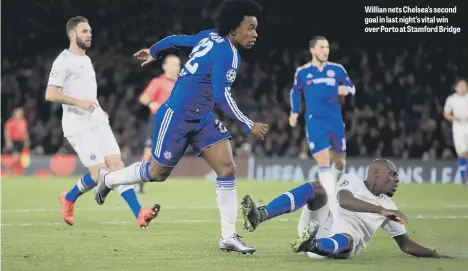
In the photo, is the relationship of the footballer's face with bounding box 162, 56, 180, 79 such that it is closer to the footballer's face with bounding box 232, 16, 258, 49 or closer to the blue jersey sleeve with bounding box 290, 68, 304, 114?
the blue jersey sleeve with bounding box 290, 68, 304, 114

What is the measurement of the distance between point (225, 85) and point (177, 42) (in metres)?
1.02

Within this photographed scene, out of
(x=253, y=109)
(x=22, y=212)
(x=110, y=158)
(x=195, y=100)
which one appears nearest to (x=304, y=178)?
(x=253, y=109)

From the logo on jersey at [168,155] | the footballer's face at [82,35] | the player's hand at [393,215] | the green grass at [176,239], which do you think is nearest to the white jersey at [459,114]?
the green grass at [176,239]

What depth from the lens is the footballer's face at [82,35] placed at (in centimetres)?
1052

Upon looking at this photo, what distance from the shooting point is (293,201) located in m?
7.33

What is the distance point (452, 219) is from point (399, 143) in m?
12.8

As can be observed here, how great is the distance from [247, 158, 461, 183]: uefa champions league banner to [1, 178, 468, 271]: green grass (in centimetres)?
601

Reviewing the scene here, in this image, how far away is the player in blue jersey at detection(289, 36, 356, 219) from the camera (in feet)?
43.2

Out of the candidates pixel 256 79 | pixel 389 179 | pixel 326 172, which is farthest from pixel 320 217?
pixel 256 79

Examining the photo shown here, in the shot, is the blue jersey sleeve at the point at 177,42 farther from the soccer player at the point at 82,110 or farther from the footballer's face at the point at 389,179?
the footballer's face at the point at 389,179

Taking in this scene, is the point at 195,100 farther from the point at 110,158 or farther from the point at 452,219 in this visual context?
the point at 452,219

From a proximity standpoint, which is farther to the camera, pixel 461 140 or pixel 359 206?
→ pixel 461 140

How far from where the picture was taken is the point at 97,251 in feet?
26.2

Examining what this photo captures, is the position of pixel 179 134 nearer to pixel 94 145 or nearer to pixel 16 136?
pixel 94 145
